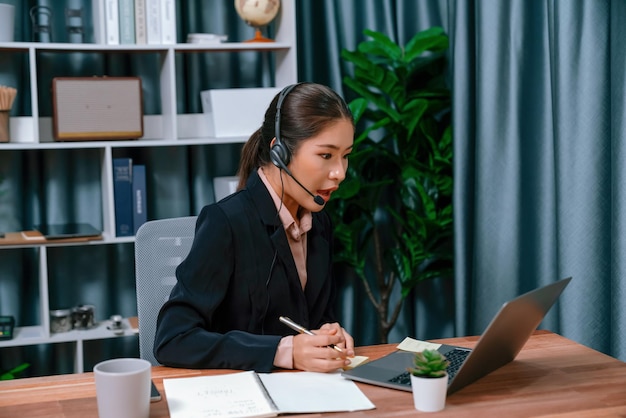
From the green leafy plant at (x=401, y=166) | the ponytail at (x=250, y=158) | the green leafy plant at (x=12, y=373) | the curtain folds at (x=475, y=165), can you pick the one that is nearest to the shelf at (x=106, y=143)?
the curtain folds at (x=475, y=165)

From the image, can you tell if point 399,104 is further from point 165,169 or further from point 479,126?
point 165,169

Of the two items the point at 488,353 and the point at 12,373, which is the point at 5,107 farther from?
the point at 488,353

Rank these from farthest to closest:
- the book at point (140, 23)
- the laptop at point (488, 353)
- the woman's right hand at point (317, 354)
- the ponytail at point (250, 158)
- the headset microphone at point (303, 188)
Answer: the book at point (140, 23)
the ponytail at point (250, 158)
the headset microphone at point (303, 188)
the woman's right hand at point (317, 354)
the laptop at point (488, 353)

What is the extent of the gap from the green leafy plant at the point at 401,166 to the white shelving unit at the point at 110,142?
0.27 metres

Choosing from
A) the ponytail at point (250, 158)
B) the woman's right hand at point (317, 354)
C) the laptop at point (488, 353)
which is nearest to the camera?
the laptop at point (488, 353)

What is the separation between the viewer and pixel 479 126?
2803 millimetres

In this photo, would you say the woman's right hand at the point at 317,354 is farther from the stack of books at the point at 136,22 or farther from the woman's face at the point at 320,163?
the stack of books at the point at 136,22

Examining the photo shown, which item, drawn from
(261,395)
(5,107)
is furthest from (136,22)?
(261,395)

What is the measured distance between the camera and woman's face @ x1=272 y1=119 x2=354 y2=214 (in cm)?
173

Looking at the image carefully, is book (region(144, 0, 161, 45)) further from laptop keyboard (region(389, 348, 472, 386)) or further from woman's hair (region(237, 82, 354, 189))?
laptop keyboard (region(389, 348, 472, 386))

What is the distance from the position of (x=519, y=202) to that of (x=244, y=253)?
1.32m

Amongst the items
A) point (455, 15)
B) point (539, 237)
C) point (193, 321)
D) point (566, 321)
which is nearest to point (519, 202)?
point (539, 237)

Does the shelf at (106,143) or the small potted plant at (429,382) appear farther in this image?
the shelf at (106,143)

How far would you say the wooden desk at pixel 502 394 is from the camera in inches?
48.6
